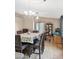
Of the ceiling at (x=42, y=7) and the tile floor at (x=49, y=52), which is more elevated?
the ceiling at (x=42, y=7)

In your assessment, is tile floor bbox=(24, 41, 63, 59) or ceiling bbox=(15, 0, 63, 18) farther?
tile floor bbox=(24, 41, 63, 59)

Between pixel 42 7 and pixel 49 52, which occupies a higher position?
pixel 42 7

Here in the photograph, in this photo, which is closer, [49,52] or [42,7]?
[42,7]

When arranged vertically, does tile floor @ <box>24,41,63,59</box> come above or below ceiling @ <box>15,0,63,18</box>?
below

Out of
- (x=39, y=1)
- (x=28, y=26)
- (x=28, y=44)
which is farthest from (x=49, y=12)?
(x=28, y=44)

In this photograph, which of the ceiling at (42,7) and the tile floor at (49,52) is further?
the tile floor at (49,52)
